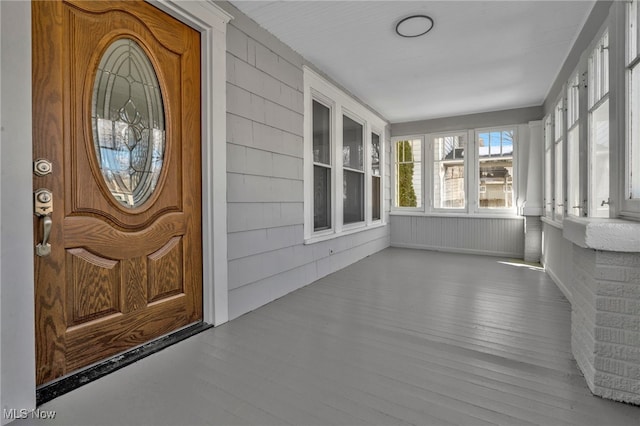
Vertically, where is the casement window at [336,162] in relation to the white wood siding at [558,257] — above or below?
above

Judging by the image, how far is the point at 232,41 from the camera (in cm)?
262

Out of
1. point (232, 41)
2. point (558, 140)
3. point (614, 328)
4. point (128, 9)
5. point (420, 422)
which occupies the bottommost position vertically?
point (420, 422)

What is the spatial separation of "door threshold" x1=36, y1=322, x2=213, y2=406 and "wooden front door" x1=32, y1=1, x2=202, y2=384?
0.04 metres

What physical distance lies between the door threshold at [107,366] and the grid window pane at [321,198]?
201cm

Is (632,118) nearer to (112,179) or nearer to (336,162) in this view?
(336,162)

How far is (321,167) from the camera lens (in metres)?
4.09

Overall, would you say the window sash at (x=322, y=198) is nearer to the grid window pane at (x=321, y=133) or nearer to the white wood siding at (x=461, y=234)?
the grid window pane at (x=321, y=133)

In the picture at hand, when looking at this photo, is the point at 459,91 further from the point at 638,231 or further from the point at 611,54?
the point at 638,231

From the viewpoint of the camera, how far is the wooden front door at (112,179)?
5.26 feet

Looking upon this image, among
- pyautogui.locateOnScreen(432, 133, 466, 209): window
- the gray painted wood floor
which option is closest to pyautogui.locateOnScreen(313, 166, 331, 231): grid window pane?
the gray painted wood floor

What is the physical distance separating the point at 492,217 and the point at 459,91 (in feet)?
7.89

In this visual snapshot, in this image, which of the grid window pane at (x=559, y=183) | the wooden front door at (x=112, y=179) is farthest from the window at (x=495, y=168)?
the wooden front door at (x=112, y=179)

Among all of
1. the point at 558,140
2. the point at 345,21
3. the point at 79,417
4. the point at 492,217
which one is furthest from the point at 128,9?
the point at 492,217

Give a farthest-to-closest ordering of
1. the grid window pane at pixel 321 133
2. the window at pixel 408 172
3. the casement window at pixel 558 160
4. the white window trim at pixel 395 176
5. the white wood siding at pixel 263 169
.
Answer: the window at pixel 408 172
the white window trim at pixel 395 176
the grid window pane at pixel 321 133
the casement window at pixel 558 160
the white wood siding at pixel 263 169
